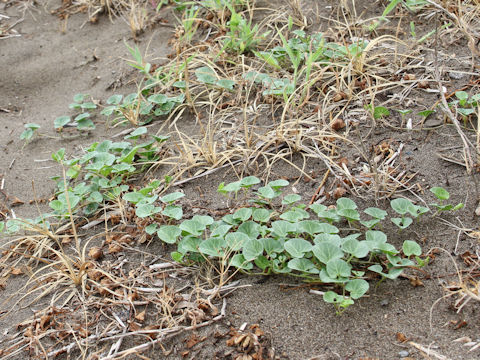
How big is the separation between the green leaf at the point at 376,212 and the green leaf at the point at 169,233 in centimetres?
64

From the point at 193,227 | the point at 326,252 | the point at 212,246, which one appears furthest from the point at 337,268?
the point at 193,227

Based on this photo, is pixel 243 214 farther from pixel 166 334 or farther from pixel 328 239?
pixel 166 334

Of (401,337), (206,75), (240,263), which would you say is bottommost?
(401,337)

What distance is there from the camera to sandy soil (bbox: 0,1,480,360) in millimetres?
1461

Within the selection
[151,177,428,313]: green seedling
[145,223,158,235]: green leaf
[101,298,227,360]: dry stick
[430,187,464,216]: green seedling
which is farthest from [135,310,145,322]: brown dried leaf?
[430,187,464,216]: green seedling

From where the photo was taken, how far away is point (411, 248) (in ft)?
5.15

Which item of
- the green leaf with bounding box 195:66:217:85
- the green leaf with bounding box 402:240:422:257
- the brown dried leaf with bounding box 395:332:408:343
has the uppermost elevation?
the green leaf with bounding box 195:66:217:85

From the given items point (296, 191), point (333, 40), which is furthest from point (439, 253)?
point (333, 40)

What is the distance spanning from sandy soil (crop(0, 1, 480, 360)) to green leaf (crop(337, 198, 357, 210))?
159 mm

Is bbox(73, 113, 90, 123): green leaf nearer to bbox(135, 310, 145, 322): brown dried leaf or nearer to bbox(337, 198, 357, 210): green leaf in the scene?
bbox(135, 310, 145, 322): brown dried leaf

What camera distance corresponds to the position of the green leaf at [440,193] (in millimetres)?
1711

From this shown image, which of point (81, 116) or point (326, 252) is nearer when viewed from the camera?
point (326, 252)

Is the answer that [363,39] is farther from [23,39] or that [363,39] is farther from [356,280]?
[23,39]

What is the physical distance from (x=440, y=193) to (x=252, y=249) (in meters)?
0.67
